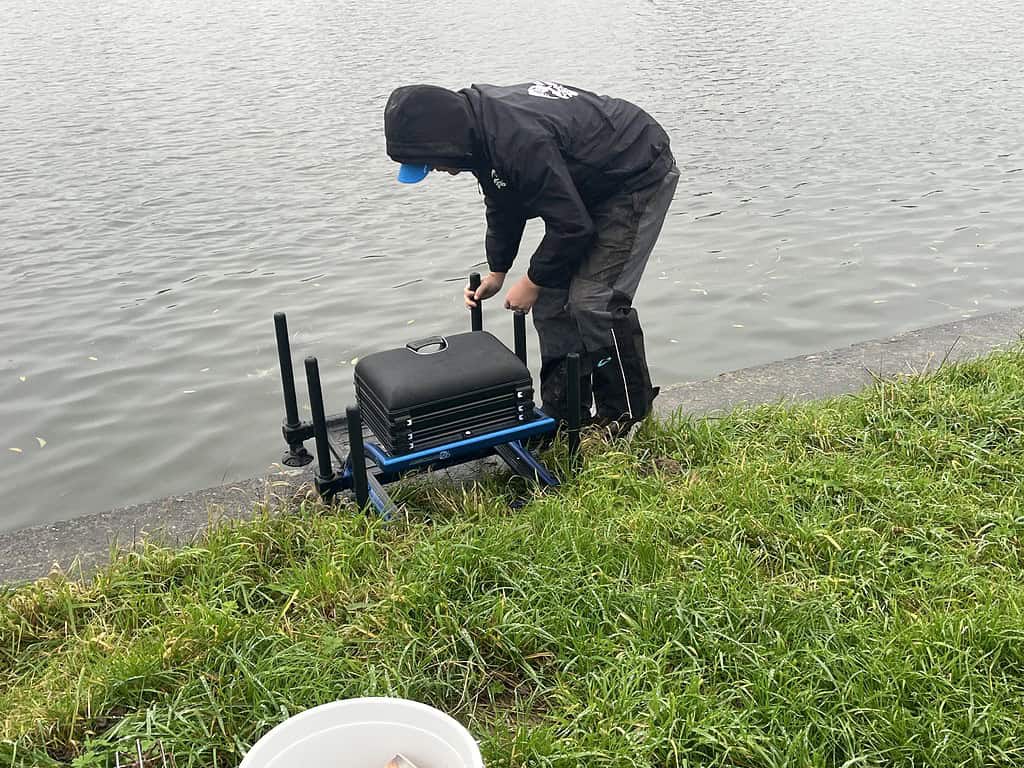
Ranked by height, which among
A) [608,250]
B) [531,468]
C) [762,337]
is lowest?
[762,337]

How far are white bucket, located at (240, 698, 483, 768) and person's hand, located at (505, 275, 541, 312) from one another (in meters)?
2.36

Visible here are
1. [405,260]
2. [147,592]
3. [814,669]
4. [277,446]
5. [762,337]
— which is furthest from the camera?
[405,260]

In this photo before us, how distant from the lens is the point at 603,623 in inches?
115

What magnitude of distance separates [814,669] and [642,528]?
865mm

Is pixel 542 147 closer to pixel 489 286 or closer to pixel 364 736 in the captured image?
pixel 489 286

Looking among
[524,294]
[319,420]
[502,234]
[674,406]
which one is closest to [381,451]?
Result: [319,420]

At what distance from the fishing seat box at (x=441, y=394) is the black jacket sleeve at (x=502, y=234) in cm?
57

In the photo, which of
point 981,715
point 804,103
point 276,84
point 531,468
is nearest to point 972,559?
point 981,715

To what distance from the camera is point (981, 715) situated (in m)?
2.47

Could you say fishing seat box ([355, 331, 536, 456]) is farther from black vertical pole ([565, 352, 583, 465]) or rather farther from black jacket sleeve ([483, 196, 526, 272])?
black jacket sleeve ([483, 196, 526, 272])

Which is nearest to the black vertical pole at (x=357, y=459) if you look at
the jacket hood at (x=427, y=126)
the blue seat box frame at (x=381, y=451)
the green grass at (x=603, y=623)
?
the blue seat box frame at (x=381, y=451)

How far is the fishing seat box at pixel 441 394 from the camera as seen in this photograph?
12.1 ft

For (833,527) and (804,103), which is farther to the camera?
(804,103)

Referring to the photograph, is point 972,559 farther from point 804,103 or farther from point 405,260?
point 804,103
